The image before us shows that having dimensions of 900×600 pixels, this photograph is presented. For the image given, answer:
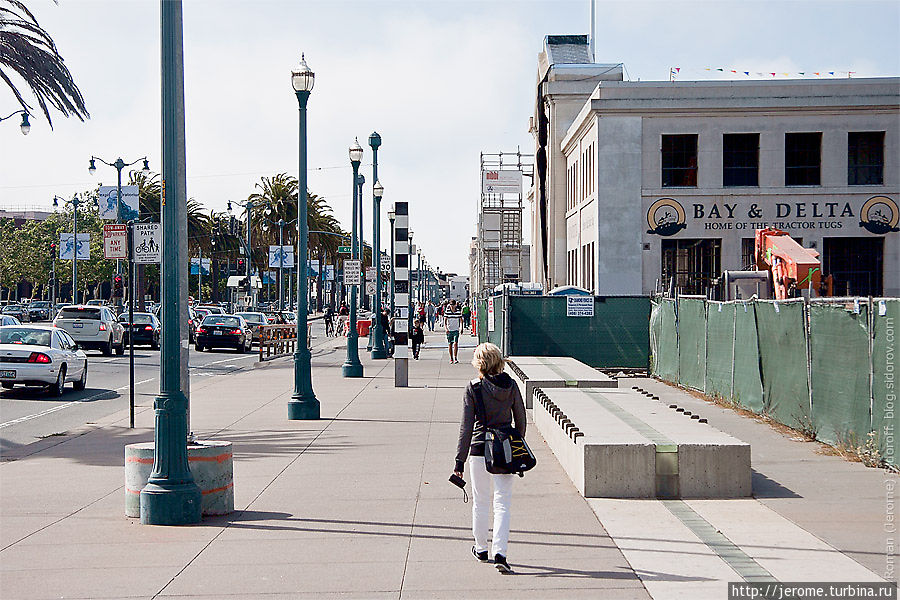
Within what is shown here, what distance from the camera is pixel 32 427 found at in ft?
57.2

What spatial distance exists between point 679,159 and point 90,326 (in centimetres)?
2397

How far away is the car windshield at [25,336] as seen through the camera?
2373cm

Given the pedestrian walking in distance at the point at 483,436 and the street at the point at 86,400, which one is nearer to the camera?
the pedestrian walking in distance at the point at 483,436

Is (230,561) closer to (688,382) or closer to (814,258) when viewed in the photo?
(688,382)

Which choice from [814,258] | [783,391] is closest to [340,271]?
[814,258]

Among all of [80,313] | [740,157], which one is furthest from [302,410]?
[740,157]

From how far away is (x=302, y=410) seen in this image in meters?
17.6

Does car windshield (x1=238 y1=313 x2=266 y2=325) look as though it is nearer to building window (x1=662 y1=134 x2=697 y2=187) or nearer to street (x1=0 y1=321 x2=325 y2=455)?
street (x1=0 y1=321 x2=325 y2=455)

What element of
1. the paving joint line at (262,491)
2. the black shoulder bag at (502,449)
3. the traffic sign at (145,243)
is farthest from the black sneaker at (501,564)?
the traffic sign at (145,243)

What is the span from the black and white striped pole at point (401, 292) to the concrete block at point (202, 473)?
13731 mm

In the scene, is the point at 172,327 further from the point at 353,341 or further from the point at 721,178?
the point at 721,178

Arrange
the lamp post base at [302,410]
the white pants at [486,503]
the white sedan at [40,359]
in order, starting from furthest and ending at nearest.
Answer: the white sedan at [40,359], the lamp post base at [302,410], the white pants at [486,503]

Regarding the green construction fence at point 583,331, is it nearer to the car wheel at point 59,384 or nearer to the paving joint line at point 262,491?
the paving joint line at point 262,491

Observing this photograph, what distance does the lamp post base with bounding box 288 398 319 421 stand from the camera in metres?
17.5
